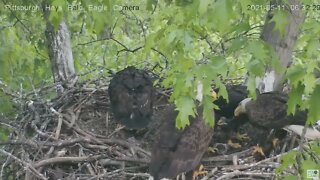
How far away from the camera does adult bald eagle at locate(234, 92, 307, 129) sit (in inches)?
178

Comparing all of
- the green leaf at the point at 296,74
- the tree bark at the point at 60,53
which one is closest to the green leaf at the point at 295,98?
the green leaf at the point at 296,74

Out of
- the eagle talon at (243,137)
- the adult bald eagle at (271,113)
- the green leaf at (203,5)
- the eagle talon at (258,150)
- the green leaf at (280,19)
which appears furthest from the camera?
the eagle talon at (243,137)

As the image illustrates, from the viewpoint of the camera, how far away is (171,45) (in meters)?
3.25

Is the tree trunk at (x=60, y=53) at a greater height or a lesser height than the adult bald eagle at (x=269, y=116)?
greater

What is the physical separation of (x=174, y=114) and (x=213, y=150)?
18.9 inches

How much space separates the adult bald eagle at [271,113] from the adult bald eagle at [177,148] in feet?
1.65

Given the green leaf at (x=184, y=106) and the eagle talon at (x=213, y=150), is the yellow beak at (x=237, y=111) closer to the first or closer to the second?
the eagle talon at (x=213, y=150)

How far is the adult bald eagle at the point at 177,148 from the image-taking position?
4074 millimetres

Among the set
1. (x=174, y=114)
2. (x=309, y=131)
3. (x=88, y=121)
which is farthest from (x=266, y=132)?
(x=88, y=121)

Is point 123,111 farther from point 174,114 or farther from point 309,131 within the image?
point 309,131

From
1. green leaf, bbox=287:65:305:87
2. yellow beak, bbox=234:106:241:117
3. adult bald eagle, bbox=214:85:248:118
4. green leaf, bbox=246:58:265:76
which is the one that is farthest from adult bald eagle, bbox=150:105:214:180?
green leaf, bbox=287:65:305:87

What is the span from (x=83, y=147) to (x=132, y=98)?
767mm

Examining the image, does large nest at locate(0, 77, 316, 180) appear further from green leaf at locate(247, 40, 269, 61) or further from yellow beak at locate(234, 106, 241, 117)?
green leaf at locate(247, 40, 269, 61)

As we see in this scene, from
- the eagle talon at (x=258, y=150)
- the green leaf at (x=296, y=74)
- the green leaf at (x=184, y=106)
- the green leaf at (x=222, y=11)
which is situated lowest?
the eagle talon at (x=258, y=150)
